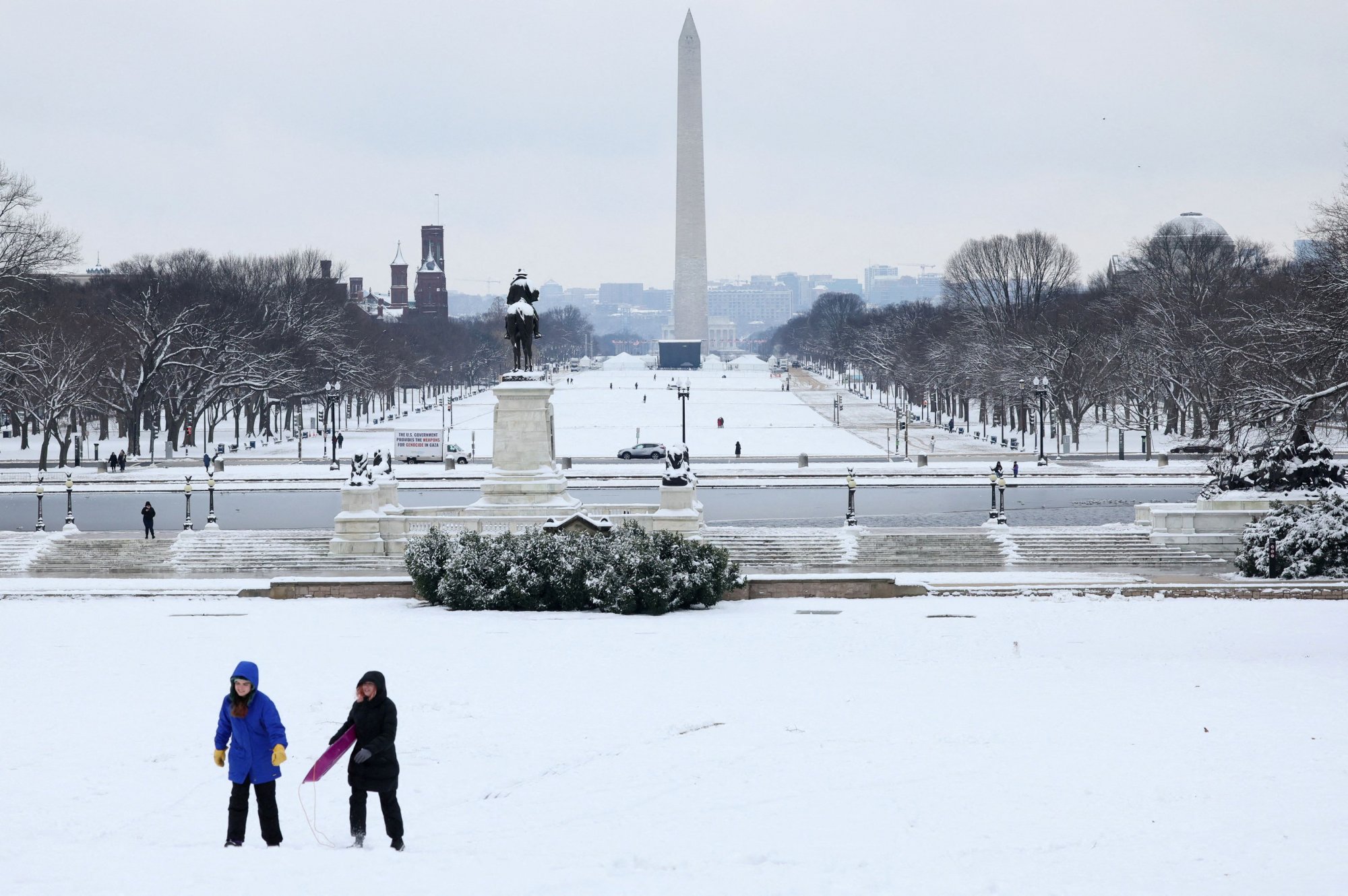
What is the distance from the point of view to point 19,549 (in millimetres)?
33188

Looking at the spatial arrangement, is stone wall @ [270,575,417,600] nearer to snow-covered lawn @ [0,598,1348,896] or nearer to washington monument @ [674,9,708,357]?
snow-covered lawn @ [0,598,1348,896]

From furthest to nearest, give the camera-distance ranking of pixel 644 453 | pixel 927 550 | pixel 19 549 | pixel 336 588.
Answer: pixel 644 453 → pixel 19 549 → pixel 927 550 → pixel 336 588

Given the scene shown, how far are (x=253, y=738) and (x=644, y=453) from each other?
1987 inches

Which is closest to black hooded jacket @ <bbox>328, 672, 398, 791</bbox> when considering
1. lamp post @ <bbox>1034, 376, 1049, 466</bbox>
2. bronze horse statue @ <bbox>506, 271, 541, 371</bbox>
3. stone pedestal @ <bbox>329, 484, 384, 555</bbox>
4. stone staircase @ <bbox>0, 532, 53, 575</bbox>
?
bronze horse statue @ <bbox>506, 271, 541, 371</bbox>

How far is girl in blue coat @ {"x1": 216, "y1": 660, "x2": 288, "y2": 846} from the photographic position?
973 cm

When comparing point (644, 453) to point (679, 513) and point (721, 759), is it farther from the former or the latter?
point (721, 759)

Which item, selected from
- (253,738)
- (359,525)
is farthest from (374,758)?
(359,525)

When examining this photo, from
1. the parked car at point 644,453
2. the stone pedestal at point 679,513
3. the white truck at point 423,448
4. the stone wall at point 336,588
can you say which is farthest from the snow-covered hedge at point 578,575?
the white truck at point 423,448

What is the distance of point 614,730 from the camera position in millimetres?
13539

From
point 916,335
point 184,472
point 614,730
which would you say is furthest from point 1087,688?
point 916,335

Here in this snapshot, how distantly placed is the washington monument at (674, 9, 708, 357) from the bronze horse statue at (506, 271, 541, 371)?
9923cm

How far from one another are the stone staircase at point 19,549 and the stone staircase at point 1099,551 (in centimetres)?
2269

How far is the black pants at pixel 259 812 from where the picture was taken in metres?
9.74

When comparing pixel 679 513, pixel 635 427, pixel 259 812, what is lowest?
pixel 259 812
